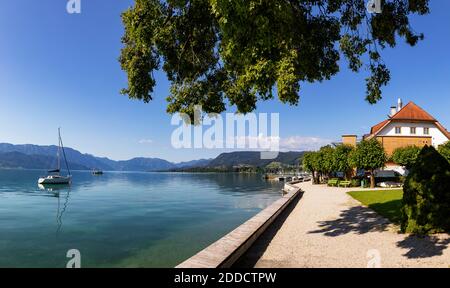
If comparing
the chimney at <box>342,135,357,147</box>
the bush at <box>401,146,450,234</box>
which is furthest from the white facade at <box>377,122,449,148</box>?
the bush at <box>401,146,450,234</box>

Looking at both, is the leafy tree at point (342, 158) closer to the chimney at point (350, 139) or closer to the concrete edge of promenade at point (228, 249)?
the chimney at point (350, 139)

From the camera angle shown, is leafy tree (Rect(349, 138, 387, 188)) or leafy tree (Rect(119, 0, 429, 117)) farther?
leafy tree (Rect(349, 138, 387, 188))

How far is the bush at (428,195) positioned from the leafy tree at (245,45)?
3283 millimetres

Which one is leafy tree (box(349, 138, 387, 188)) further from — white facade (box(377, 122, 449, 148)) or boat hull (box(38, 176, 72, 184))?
boat hull (box(38, 176, 72, 184))

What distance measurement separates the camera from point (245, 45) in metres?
7.96

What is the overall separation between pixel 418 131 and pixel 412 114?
3.38 m

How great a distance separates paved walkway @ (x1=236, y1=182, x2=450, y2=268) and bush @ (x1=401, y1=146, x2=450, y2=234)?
1.63 ft

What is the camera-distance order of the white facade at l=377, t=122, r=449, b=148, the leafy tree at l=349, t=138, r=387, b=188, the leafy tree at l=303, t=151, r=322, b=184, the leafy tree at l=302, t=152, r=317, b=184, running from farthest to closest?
the leafy tree at l=302, t=152, r=317, b=184, the leafy tree at l=303, t=151, r=322, b=184, the white facade at l=377, t=122, r=449, b=148, the leafy tree at l=349, t=138, r=387, b=188

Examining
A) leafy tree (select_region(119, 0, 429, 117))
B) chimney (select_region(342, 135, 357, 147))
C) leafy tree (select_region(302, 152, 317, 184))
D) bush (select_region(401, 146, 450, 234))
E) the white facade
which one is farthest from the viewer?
chimney (select_region(342, 135, 357, 147))

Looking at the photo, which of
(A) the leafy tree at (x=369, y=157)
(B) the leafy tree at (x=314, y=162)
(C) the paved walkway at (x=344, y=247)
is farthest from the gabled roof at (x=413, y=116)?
(C) the paved walkway at (x=344, y=247)

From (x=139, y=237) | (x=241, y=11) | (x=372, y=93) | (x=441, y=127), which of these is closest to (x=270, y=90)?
(x=241, y=11)

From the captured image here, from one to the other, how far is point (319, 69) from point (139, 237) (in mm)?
16766

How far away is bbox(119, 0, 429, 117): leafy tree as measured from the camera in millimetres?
7469
